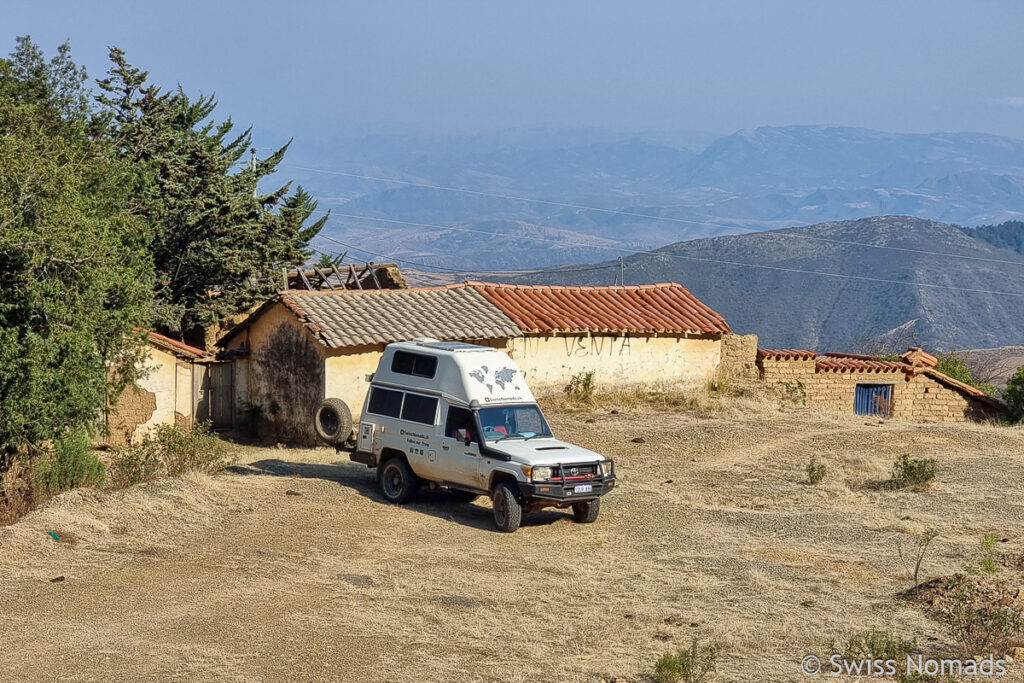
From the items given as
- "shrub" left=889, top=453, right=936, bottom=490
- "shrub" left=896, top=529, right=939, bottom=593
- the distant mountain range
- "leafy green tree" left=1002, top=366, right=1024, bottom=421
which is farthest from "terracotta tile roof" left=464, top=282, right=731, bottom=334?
the distant mountain range

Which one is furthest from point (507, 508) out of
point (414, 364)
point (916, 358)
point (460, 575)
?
point (916, 358)

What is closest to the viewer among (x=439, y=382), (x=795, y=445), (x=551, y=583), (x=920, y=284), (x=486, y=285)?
(x=551, y=583)

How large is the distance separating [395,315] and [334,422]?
8132 mm

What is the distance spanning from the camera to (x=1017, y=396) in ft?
107

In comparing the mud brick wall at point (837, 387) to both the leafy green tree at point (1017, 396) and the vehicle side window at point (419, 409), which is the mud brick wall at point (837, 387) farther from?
the vehicle side window at point (419, 409)

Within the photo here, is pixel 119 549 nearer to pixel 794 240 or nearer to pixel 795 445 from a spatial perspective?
pixel 795 445

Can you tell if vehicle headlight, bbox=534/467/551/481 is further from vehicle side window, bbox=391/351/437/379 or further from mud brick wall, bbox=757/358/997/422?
mud brick wall, bbox=757/358/997/422

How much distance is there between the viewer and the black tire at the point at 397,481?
1822 cm

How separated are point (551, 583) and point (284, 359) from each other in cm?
1499

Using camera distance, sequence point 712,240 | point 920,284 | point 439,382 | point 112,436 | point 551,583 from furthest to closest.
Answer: point 712,240, point 920,284, point 112,436, point 439,382, point 551,583

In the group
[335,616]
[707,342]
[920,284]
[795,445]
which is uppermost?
[920,284]

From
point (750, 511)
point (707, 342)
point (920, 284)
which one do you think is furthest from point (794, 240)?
point (750, 511)

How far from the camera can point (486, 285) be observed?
103 feet

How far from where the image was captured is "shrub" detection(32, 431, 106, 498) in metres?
17.7
